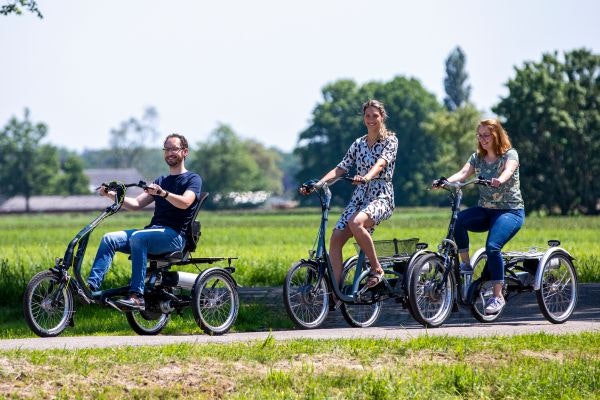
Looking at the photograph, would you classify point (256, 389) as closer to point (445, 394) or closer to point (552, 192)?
point (445, 394)

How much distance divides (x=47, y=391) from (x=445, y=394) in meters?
2.54

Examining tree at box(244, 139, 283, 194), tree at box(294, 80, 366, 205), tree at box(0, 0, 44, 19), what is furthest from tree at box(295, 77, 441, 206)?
tree at box(0, 0, 44, 19)

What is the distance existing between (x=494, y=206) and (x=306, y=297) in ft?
6.62

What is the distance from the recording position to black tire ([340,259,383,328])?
1239cm

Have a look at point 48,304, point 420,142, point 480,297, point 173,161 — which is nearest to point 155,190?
point 173,161

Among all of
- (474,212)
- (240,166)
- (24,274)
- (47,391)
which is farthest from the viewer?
(240,166)

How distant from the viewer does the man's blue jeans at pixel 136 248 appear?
37.4 ft

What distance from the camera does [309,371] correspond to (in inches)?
351

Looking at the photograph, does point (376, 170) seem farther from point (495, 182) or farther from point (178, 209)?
point (178, 209)

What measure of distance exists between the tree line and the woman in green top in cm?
122

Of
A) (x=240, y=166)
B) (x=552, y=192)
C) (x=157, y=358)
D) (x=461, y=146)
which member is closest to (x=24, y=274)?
(x=157, y=358)

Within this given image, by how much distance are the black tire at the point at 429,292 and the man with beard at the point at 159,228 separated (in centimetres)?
203

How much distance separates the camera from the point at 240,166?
163250mm

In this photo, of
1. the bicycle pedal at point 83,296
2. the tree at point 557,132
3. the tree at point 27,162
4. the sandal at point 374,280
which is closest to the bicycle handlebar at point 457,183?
the sandal at point 374,280
